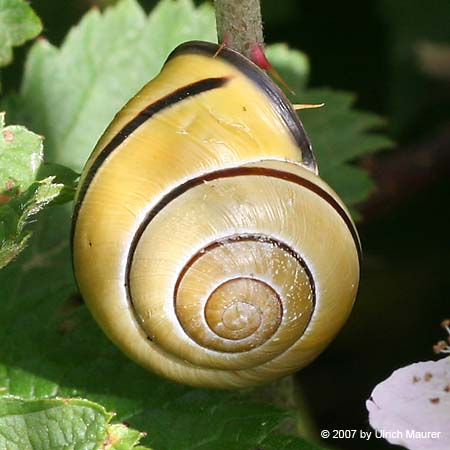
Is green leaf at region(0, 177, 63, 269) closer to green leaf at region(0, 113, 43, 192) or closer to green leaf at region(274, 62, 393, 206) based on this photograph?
green leaf at region(0, 113, 43, 192)

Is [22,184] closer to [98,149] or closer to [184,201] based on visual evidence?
[98,149]

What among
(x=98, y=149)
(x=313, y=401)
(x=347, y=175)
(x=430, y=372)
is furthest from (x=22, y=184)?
(x=313, y=401)

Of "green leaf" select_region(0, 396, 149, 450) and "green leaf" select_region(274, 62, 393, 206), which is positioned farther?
"green leaf" select_region(274, 62, 393, 206)

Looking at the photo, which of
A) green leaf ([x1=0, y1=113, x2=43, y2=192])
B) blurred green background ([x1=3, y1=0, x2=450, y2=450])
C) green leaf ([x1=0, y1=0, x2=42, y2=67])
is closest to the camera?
green leaf ([x1=0, y1=113, x2=43, y2=192])

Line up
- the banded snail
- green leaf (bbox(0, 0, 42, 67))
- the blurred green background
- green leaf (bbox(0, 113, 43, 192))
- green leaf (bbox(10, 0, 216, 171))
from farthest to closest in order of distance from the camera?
the blurred green background
green leaf (bbox(10, 0, 216, 171))
green leaf (bbox(0, 0, 42, 67))
green leaf (bbox(0, 113, 43, 192))
the banded snail

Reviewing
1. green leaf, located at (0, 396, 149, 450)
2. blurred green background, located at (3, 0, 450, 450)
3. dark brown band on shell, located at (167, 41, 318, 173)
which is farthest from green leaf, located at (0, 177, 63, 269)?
blurred green background, located at (3, 0, 450, 450)

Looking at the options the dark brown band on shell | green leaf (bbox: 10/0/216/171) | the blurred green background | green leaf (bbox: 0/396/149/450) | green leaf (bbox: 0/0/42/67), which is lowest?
the blurred green background

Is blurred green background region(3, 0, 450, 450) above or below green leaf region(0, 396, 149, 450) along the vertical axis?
below
